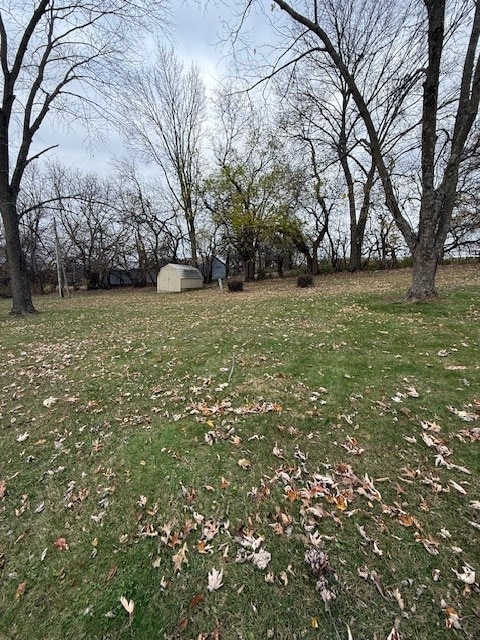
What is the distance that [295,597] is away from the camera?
146cm

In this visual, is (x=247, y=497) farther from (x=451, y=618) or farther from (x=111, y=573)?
(x=451, y=618)

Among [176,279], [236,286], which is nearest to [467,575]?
[236,286]

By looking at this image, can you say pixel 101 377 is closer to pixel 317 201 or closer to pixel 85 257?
pixel 317 201

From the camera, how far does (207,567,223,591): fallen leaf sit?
1527 millimetres

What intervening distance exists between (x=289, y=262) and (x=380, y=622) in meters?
24.3

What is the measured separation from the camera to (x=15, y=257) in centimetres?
857

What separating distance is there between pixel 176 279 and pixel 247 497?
16366 mm

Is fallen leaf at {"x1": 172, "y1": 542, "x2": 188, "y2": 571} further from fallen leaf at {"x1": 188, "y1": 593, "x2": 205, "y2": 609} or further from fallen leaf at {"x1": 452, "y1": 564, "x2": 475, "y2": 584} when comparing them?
fallen leaf at {"x1": 452, "y1": 564, "x2": 475, "y2": 584}

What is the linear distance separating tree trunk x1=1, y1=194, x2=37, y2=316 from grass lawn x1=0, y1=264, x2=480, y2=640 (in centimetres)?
627

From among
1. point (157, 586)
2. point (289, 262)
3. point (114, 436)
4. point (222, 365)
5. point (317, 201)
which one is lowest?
point (157, 586)

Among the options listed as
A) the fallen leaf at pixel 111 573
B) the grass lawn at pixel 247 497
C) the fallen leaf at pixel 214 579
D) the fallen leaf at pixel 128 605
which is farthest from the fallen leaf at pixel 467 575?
the fallen leaf at pixel 111 573

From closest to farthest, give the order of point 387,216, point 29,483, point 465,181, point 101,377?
point 29,483
point 101,377
point 465,181
point 387,216

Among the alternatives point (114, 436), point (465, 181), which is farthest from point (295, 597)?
point (465, 181)

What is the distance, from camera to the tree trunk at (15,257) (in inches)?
333
